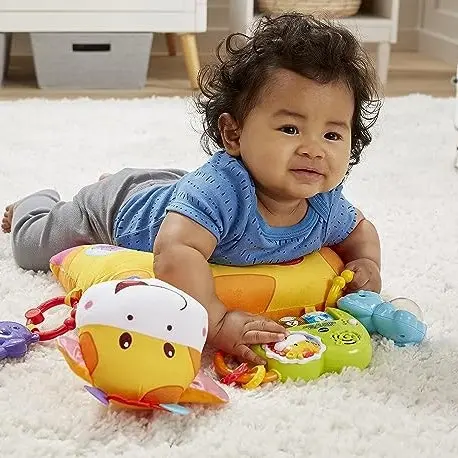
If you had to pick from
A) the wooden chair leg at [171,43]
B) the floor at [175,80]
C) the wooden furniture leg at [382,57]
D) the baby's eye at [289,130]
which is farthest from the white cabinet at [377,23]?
the baby's eye at [289,130]

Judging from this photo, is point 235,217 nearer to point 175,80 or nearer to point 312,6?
point 312,6

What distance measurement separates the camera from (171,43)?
3373 millimetres

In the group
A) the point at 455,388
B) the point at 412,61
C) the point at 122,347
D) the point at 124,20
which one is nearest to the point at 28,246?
the point at 122,347

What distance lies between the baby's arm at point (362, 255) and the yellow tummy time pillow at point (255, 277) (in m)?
0.02

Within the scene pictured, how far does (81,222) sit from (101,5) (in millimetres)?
1530

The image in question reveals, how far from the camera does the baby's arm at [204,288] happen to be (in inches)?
35.8

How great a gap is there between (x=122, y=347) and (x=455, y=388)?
1.06 ft

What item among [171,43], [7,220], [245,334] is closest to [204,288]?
[245,334]

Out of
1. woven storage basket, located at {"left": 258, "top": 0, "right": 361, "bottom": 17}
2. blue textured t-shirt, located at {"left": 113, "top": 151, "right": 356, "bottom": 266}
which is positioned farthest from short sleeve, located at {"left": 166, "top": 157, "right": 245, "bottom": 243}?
woven storage basket, located at {"left": 258, "top": 0, "right": 361, "bottom": 17}

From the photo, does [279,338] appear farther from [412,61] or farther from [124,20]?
[412,61]

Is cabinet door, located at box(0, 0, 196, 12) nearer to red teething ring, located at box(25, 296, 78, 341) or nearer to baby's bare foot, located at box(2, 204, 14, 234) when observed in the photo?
baby's bare foot, located at box(2, 204, 14, 234)

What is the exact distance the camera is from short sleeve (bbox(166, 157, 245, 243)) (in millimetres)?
963

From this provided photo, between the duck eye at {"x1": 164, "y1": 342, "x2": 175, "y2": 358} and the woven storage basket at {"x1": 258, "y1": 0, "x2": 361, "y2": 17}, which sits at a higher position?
the duck eye at {"x1": 164, "y1": 342, "x2": 175, "y2": 358}

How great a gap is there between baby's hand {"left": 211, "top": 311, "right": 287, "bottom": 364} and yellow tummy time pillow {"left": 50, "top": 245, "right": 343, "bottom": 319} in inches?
2.3
